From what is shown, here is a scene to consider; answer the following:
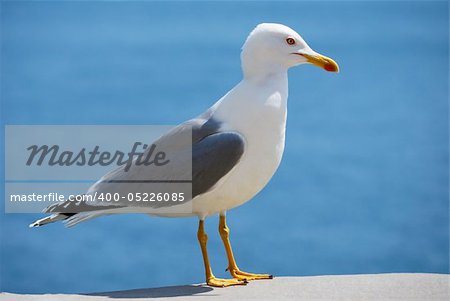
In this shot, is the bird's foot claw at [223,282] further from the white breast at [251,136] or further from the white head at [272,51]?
the white head at [272,51]

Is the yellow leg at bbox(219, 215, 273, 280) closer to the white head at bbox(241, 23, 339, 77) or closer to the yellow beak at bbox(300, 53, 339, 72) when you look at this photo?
the white head at bbox(241, 23, 339, 77)

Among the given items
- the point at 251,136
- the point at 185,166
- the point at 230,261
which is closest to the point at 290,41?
the point at 251,136

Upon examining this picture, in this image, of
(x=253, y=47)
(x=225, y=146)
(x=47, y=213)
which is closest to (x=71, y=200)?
(x=47, y=213)

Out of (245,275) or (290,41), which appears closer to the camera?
(290,41)

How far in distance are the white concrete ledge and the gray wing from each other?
377 millimetres

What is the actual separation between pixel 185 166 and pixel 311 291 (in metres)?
0.75

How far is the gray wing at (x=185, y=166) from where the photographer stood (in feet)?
12.9

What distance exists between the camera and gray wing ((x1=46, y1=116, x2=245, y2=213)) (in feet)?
12.9

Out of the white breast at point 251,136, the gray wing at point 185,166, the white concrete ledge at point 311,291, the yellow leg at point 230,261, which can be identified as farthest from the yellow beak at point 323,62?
the white concrete ledge at point 311,291

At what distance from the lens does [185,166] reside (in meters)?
3.98

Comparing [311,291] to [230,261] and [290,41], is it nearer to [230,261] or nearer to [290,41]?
[230,261]

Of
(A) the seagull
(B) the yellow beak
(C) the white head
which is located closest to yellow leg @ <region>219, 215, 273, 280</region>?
(A) the seagull

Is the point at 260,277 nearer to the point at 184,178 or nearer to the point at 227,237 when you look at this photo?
the point at 227,237

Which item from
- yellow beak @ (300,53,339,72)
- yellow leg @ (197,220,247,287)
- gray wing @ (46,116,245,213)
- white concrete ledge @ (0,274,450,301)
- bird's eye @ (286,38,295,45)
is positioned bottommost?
white concrete ledge @ (0,274,450,301)
